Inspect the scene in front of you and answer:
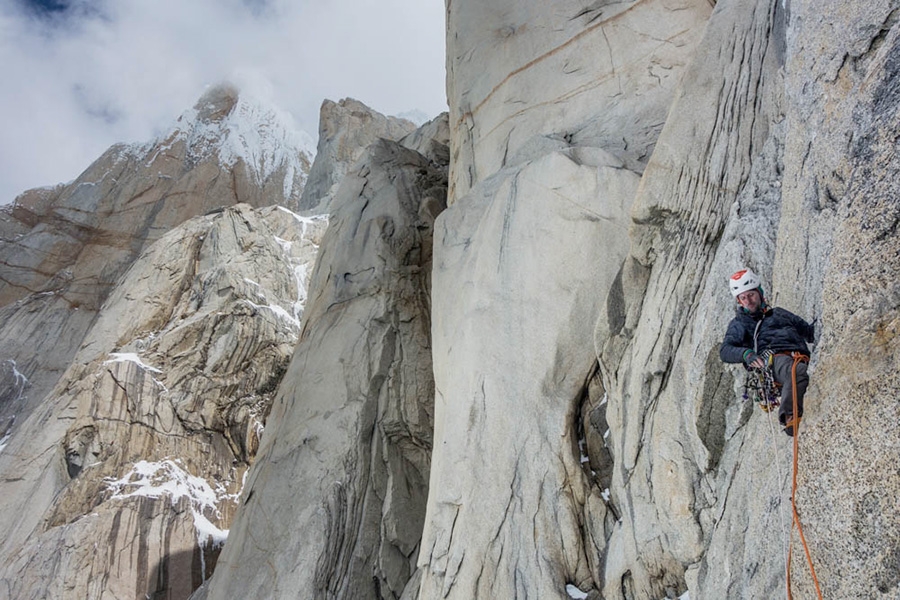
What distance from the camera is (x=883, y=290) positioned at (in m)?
5.48

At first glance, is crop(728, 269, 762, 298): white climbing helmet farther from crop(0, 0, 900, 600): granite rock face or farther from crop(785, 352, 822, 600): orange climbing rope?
crop(785, 352, 822, 600): orange climbing rope

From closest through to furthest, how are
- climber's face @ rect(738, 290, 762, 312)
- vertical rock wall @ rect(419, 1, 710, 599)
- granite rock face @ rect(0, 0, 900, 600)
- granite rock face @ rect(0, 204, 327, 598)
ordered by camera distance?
granite rock face @ rect(0, 0, 900, 600) → climber's face @ rect(738, 290, 762, 312) → vertical rock wall @ rect(419, 1, 710, 599) → granite rock face @ rect(0, 204, 327, 598)

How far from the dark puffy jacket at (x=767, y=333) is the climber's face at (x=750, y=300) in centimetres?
6

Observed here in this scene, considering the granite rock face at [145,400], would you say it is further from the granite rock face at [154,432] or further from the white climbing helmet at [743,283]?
the white climbing helmet at [743,283]

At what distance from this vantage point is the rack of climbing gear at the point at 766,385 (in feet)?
21.6

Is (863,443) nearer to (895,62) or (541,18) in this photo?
(895,62)

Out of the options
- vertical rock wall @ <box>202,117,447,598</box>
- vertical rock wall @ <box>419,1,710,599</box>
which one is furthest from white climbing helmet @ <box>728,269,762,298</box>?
vertical rock wall @ <box>202,117,447,598</box>

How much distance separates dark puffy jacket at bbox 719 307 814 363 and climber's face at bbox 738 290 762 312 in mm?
56

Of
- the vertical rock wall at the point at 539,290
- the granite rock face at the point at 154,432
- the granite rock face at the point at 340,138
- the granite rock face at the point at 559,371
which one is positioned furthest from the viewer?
the granite rock face at the point at 340,138

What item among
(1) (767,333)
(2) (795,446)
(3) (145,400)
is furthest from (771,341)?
(3) (145,400)

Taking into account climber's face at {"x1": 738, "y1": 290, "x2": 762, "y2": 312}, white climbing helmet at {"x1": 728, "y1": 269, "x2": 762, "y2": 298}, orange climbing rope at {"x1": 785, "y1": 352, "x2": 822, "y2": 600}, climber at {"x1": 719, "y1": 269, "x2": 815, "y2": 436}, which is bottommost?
orange climbing rope at {"x1": 785, "y1": 352, "x2": 822, "y2": 600}

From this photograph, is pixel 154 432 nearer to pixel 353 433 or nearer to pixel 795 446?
pixel 353 433

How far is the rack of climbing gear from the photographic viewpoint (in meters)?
6.57

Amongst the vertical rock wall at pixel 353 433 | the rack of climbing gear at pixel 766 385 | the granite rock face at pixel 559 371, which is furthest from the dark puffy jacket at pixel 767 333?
the vertical rock wall at pixel 353 433
